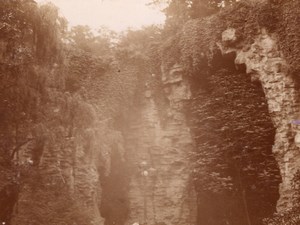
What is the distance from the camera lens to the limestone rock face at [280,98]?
32.3ft

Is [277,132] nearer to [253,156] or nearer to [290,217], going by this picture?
[253,156]

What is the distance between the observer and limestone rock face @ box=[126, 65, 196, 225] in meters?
11.4

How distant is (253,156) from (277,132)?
1.02 meters

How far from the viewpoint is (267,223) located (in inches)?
383

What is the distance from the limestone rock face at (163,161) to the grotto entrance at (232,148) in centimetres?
43

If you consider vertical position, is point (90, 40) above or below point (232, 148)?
above

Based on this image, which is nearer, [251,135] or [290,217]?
[290,217]

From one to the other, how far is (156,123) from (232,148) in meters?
2.95

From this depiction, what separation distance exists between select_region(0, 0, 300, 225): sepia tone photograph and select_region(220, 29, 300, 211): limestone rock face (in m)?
0.03

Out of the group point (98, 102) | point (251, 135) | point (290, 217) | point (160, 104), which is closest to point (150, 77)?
point (160, 104)

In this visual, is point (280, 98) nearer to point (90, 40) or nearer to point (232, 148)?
point (232, 148)

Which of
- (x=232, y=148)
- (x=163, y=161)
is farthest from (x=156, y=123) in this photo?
(x=232, y=148)

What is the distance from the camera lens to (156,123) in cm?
1262

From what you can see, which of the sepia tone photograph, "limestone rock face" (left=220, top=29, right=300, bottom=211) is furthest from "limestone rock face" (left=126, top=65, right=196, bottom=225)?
"limestone rock face" (left=220, top=29, right=300, bottom=211)
